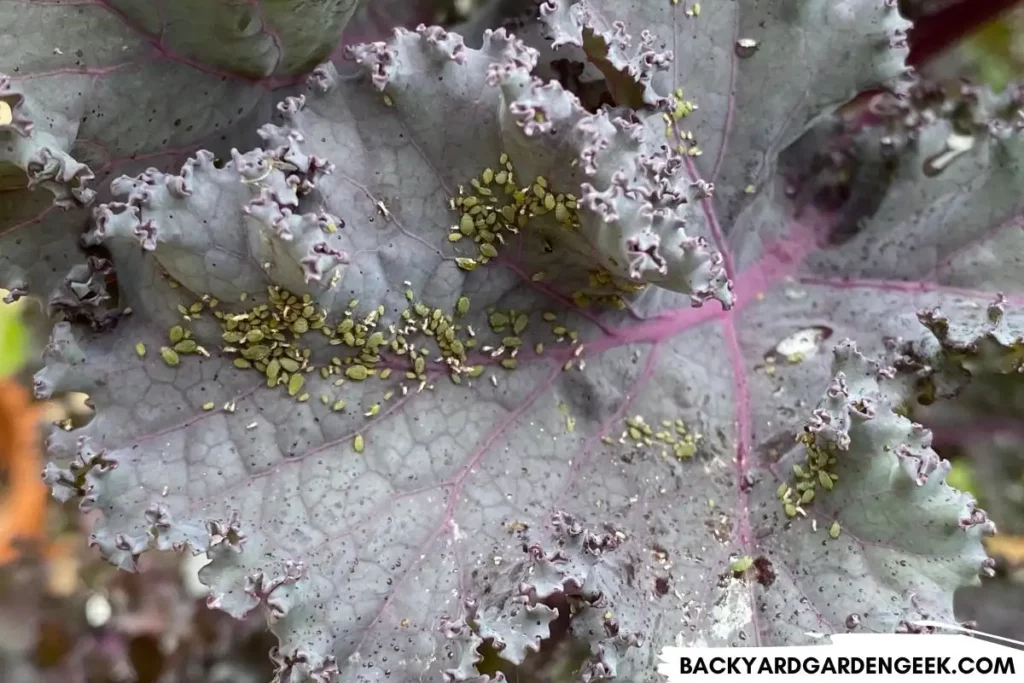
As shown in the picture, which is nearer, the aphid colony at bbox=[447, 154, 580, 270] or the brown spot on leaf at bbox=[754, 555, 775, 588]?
the aphid colony at bbox=[447, 154, 580, 270]

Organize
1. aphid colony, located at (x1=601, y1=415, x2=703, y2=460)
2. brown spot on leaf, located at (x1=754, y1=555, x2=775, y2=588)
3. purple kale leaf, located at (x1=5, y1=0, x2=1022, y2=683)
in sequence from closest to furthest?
purple kale leaf, located at (x1=5, y1=0, x2=1022, y2=683)
brown spot on leaf, located at (x1=754, y1=555, x2=775, y2=588)
aphid colony, located at (x1=601, y1=415, x2=703, y2=460)

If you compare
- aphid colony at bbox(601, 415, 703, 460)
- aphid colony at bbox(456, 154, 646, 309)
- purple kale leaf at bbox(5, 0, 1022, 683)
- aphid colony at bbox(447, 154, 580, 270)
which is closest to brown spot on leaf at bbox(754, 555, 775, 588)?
purple kale leaf at bbox(5, 0, 1022, 683)

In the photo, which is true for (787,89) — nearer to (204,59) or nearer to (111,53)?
(204,59)

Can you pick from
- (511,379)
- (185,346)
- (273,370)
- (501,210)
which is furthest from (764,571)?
(185,346)

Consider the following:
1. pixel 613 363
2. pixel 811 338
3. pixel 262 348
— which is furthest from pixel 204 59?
pixel 811 338

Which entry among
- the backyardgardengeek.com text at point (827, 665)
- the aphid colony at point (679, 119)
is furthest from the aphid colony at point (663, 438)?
the aphid colony at point (679, 119)

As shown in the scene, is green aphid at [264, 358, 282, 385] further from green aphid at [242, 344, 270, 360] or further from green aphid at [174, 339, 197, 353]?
green aphid at [174, 339, 197, 353]

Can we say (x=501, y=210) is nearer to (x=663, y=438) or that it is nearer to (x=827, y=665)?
(x=663, y=438)
